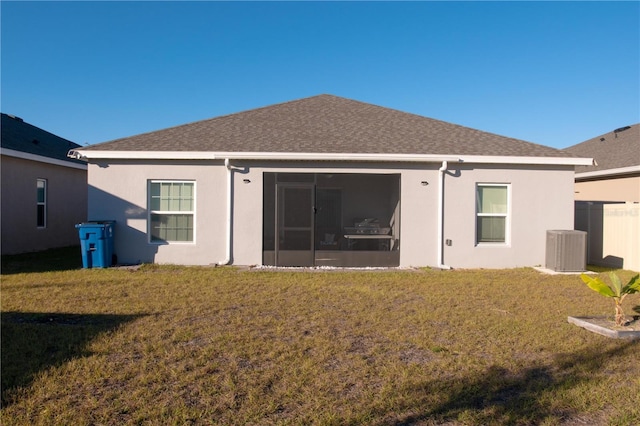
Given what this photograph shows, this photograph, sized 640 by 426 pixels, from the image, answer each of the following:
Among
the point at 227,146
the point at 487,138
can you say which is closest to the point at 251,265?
the point at 227,146

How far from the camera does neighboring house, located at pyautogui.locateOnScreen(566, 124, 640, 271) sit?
36.3ft

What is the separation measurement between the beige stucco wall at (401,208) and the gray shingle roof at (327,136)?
42 centimetres

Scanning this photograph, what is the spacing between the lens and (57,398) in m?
3.55

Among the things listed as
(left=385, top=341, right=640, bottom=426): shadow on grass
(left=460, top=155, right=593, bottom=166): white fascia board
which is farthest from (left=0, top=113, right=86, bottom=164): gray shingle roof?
(left=385, top=341, right=640, bottom=426): shadow on grass

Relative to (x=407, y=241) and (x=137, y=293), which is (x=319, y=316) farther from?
(x=407, y=241)

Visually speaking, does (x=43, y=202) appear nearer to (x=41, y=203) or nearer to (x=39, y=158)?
(x=41, y=203)

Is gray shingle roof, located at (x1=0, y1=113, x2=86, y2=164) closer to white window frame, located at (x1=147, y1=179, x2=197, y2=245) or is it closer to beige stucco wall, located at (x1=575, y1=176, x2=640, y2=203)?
white window frame, located at (x1=147, y1=179, x2=197, y2=245)

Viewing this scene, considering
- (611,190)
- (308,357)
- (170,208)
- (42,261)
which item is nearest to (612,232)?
(611,190)

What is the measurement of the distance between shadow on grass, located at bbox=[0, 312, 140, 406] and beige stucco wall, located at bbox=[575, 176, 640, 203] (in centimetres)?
1533

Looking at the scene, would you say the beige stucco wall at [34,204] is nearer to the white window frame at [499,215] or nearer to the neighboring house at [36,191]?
the neighboring house at [36,191]

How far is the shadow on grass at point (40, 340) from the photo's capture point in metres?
4.03

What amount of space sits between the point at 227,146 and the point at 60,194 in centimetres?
812

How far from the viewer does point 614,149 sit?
17.0 metres

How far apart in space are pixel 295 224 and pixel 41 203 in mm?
8781
